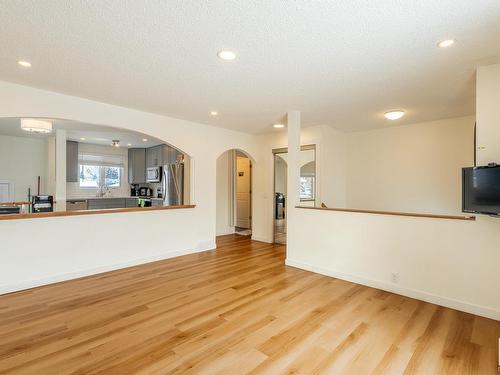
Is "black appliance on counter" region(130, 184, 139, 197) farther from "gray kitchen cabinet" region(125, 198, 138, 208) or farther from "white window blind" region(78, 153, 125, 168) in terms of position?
"white window blind" region(78, 153, 125, 168)

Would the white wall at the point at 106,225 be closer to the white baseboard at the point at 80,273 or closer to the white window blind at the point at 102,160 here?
the white baseboard at the point at 80,273

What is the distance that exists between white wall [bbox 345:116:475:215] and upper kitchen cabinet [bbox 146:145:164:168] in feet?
16.3

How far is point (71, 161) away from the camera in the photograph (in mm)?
6676

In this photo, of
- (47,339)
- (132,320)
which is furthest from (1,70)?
(132,320)

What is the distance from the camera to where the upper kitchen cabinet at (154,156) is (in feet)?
23.9

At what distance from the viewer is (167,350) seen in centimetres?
200

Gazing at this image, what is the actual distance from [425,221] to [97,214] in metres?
4.35

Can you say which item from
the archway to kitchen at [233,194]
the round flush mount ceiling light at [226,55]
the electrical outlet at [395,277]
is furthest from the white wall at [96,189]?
the electrical outlet at [395,277]

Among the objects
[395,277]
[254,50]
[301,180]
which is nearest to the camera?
[254,50]

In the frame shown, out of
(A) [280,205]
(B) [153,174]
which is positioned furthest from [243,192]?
(B) [153,174]

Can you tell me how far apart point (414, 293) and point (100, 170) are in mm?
8059

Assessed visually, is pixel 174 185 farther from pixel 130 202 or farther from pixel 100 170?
pixel 100 170

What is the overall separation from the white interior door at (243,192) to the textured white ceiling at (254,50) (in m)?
3.69

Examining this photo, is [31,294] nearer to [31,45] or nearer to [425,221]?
[31,45]
